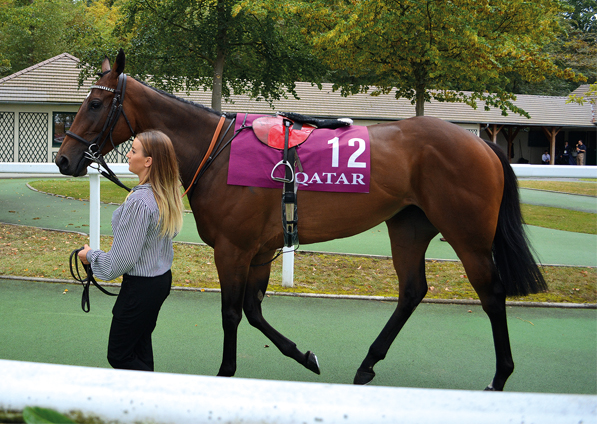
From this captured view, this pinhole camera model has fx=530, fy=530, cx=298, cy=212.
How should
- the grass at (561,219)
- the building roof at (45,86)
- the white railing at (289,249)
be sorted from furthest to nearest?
the building roof at (45,86)
the grass at (561,219)
the white railing at (289,249)

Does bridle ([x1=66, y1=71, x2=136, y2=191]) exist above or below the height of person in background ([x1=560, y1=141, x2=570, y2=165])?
below

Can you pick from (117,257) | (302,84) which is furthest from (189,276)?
(302,84)

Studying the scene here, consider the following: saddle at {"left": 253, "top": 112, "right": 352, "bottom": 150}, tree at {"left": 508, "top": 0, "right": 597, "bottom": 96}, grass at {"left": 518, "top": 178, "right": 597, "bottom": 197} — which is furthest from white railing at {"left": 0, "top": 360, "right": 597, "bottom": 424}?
tree at {"left": 508, "top": 0, "right": 597, "bottom": 96}

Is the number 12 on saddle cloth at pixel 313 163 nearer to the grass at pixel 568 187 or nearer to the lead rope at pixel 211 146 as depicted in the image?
the lead rope at pixel 211 146

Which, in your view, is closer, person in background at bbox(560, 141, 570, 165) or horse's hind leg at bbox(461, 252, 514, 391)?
horse's hind leg at bbox(461, 252, 514, 391)

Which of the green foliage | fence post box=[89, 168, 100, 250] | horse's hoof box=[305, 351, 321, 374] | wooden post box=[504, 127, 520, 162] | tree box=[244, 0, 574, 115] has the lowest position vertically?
horse's hoof box=[305, 351, 321, 374]

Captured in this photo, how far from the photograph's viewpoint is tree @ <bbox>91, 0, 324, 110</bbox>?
14539mm

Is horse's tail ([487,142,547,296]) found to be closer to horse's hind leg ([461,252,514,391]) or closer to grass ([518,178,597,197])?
horse's hind leg ([461,252,514,391])

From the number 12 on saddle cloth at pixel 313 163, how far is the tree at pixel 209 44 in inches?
465

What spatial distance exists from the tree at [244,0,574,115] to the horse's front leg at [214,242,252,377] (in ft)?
30.6

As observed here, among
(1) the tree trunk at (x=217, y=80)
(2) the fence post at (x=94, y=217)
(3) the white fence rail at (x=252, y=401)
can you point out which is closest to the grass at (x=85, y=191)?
(1) the tree trunk at (x=217, y=80)

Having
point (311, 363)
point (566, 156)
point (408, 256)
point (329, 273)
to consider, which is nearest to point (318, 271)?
point (329, 273)

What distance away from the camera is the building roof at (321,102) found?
2353 cm

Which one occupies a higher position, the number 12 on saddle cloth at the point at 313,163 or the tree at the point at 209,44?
the tree at the point at 209,44
